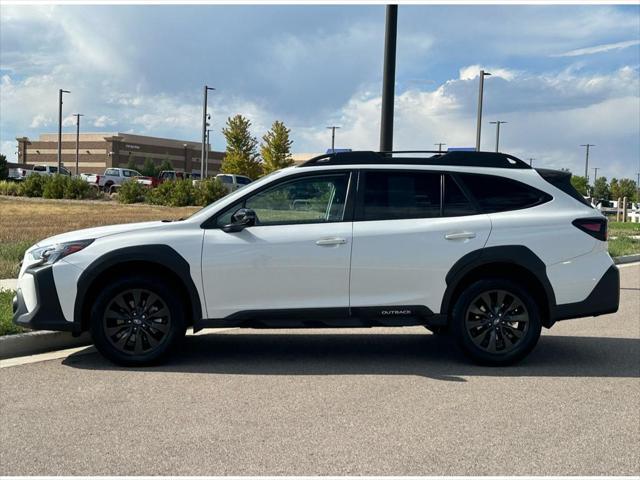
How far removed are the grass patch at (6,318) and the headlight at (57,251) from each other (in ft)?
3.42

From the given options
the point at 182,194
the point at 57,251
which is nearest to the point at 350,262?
the point at 57,251

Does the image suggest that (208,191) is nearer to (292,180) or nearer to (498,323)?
(292,180)

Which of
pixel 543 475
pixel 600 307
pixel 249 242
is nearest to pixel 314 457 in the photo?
pixel 543 475

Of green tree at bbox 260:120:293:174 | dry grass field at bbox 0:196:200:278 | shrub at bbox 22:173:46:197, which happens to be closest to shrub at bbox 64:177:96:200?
shrub at bbox 22:173:46:197

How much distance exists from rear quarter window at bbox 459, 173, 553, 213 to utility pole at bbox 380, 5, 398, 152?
3.84 m

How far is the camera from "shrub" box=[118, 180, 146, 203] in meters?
37.8

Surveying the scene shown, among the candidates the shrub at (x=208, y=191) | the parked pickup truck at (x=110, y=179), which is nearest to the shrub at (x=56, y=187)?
the parked pickup truck at (x=110, y=179)

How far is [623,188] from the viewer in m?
95.2

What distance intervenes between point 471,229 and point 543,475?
2766 mm

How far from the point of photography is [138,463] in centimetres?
396

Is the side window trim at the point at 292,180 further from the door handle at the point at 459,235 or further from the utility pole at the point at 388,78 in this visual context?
the utility pole at the point at 388,78

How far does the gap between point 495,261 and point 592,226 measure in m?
1.00

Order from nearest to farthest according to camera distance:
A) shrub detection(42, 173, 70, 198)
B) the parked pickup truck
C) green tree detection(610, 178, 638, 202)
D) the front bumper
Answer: the front bumper < shrub detection(42, 173, 70, 198) < the parked pickup truck < green tree detection(610, 178, 638, 202)

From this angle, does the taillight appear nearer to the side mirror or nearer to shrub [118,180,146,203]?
the side mirror
